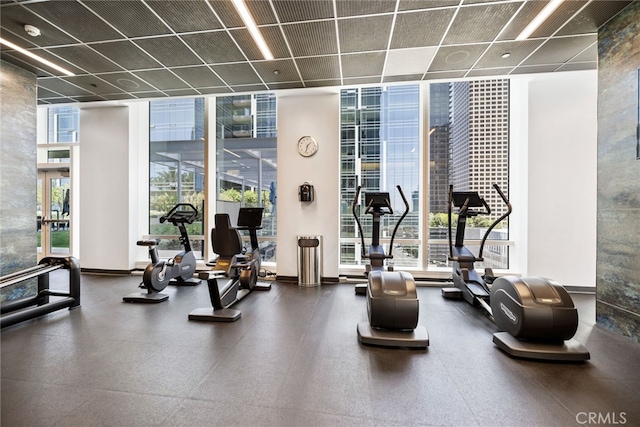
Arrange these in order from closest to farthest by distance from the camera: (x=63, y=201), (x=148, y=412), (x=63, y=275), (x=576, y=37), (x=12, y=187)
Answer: (x=148, y=412)
(x=576, y=37)
(x=12, y=187)
(x=63, y=275)
(x=63, y=201)

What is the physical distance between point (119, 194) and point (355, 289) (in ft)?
17.4

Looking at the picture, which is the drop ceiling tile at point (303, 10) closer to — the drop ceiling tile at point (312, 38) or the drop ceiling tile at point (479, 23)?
the drop ceiling tile at point (312, 38)

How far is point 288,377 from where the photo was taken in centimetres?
220

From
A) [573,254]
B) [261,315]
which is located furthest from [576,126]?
[261,315]

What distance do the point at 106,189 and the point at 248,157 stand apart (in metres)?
3.08

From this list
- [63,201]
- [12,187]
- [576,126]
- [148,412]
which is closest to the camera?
[148,412]

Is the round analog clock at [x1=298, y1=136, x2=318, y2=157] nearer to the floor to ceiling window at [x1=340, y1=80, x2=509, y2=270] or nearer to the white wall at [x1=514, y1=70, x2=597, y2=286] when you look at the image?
the floor to ceiling window at [x1=340, y1=80, x2=509, y2=270]

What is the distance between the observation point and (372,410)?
183 cm

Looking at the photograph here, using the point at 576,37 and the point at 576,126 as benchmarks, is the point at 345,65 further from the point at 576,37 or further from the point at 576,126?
the point at 576,126

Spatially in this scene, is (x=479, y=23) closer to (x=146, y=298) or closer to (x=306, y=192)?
(x=306, y=192)

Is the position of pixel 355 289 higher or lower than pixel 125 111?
lower

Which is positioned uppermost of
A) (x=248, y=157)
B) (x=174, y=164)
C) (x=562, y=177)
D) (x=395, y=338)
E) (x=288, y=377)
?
(x=248, y=157)
